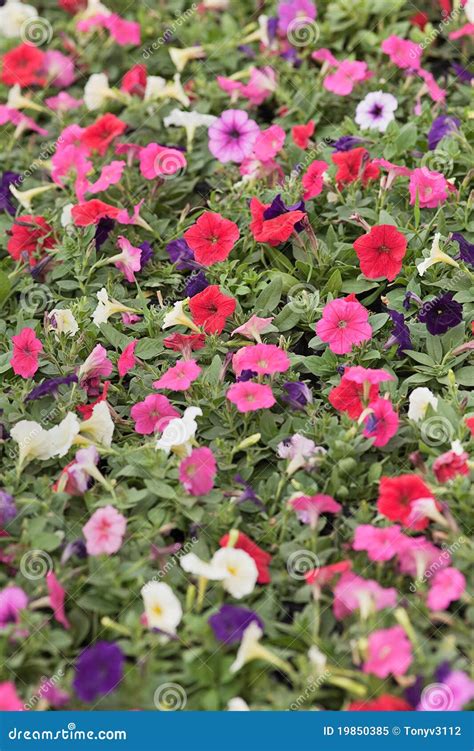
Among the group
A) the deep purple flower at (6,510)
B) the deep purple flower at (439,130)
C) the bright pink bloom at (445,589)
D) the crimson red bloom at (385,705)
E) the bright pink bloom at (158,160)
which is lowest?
the crimson red bloom at (385,705)

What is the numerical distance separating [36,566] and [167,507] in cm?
38

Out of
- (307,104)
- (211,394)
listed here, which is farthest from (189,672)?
(307,104)

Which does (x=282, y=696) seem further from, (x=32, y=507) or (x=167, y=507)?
(x=32, y=507)

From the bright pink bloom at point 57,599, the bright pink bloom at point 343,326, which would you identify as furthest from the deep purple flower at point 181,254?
the bright pink bloom at point 57,599

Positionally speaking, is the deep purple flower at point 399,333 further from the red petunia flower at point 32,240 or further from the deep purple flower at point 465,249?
the red petunia flower at point 32,240

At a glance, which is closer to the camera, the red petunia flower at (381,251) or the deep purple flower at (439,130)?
the red petunia flower at (381,251)

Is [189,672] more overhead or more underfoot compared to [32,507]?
more underfoot

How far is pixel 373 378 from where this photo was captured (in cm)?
270

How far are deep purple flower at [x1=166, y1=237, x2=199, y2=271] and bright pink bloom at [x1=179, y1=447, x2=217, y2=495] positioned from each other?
2.92 ft

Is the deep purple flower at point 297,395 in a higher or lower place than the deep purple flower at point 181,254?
lower

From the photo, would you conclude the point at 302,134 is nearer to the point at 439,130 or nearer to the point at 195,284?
the point at 439,130

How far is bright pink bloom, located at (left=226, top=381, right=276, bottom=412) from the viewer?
2697 mm

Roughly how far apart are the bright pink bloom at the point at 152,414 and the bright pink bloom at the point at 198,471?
0.67 feet

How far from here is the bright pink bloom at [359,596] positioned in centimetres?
226
